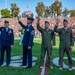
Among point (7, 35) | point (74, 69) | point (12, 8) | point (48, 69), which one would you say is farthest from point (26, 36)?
point (12, 8)

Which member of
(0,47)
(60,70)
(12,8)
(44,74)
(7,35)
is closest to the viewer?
(44,74)

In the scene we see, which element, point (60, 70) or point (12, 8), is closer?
point (60, 70)

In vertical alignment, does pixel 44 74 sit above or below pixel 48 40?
below

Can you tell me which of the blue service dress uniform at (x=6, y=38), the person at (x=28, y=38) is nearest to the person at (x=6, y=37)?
the blue service dress uniform at (x=6, y=38)

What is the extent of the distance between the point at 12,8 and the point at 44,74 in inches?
1685

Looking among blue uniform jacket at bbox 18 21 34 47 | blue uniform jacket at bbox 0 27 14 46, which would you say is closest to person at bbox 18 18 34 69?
blue uniform jacket at bbox 18 21 34 47

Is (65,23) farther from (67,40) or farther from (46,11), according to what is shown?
(46,11)

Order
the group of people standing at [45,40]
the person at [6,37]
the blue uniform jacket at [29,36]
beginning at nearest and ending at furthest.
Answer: the group of people standing at [45,40], the blue uniform jacket at [29,36], the person at [6,37]

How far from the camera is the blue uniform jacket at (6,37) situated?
29.8ft

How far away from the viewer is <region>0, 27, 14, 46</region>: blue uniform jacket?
907 centimetres

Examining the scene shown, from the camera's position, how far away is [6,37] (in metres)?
9.08

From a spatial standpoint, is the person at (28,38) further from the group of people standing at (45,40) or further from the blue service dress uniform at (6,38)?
the blue service dress uniform at (6,38)

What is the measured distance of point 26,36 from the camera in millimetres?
8789

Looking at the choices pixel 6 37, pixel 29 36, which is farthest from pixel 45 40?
pixel 6 37
